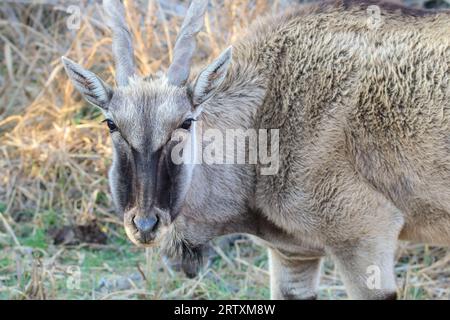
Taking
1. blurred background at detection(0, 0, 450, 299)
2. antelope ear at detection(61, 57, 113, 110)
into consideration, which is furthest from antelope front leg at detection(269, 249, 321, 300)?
antelope ear at detection(61, 57, 113, 110)

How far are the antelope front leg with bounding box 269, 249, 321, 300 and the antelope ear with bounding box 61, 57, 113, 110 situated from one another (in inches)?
65.7

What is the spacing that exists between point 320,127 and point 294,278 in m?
1.26

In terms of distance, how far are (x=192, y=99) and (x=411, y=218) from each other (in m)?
1.45

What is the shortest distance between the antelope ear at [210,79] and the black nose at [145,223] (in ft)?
2.40

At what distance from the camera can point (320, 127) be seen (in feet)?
17.4

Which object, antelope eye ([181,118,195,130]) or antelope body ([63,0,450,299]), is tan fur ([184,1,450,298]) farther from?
antelope eye ([181,118,195,130])

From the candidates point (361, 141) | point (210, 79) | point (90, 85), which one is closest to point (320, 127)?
point (361, 141)

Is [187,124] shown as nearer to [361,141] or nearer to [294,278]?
[361,141]

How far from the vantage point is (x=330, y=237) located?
5.32 metres

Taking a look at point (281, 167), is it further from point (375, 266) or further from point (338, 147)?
point (375, 266)

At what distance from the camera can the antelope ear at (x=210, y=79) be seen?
5.11 m
